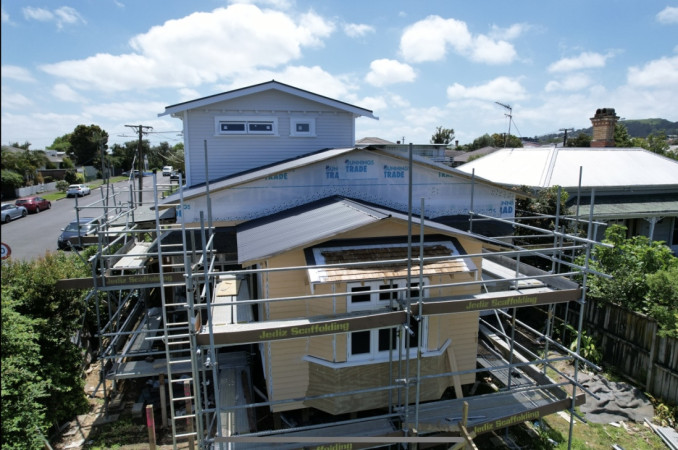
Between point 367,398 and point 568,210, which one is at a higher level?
point 568,210

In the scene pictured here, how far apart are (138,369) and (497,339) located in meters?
8.72

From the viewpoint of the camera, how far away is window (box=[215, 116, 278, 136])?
48.5 feet

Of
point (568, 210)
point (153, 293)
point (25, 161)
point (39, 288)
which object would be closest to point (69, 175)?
point (25, 161)

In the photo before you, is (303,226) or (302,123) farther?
(302,123)

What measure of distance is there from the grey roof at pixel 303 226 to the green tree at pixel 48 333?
13.2 ft

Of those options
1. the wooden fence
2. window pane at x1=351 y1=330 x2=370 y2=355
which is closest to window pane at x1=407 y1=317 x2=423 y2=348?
window pane at x1=351 y1=330 x2=370 y2=355

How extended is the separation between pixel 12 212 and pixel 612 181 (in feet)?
134

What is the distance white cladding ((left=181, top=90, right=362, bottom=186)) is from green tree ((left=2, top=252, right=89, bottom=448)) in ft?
20.8

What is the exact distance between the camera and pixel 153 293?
15.4m

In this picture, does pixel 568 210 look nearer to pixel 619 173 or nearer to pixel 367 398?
pixel 619 173

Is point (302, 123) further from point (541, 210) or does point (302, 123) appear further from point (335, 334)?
point (541, 210)

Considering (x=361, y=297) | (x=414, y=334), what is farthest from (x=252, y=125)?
(x=414, y=334)

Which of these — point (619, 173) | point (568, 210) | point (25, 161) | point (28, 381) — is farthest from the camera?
point (25, 161)

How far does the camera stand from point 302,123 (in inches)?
609
